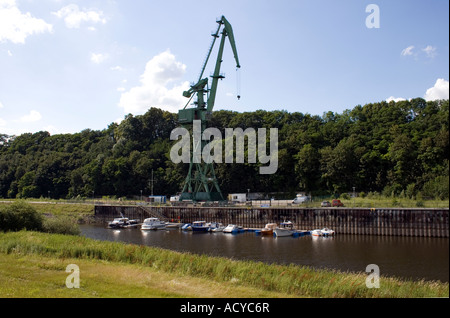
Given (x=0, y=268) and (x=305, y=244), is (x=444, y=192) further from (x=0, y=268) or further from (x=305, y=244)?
(x=305, y=244)

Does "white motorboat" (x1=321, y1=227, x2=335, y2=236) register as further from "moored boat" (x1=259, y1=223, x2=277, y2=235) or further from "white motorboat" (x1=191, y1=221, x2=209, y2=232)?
"white motorboat" (x1=191, y1=221, x2=209, y2=232)

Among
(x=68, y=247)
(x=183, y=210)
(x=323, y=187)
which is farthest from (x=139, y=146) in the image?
(x=68, y=247)

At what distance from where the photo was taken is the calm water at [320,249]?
22266 millimetres

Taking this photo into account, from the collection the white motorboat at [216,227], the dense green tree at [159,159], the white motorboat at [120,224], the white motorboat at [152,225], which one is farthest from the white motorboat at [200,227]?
the dense green tree at [159,159]

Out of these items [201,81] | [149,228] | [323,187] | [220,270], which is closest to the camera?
[220,270]

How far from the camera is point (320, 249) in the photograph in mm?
31672

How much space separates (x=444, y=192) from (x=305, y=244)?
30980mm

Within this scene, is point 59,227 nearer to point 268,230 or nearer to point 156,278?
point 156,278

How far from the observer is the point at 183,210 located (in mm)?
56469

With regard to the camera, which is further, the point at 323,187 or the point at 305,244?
the point at 323,187

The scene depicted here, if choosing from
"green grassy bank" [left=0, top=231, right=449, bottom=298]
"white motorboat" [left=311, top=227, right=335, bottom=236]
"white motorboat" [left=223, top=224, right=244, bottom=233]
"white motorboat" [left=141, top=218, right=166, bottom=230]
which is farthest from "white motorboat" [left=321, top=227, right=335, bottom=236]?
"green grassy bank" [left=0, top=231, right=449, bottom=298]

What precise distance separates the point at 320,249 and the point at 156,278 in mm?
20705

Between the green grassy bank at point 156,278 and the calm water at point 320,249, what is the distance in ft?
20.0
